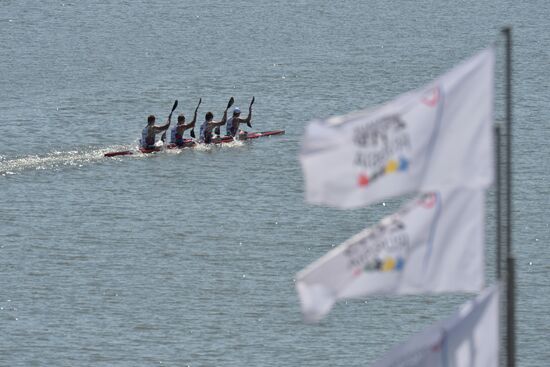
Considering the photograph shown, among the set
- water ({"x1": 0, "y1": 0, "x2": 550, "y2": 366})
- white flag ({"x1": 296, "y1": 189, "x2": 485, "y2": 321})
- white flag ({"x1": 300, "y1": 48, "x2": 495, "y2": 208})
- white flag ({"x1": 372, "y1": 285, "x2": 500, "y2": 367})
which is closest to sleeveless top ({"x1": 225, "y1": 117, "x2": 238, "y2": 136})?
water ({"x1": 0, "y1": 0, "x2": 550, "y2": 366})

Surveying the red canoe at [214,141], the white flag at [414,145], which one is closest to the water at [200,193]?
the red canoe at [214,141]

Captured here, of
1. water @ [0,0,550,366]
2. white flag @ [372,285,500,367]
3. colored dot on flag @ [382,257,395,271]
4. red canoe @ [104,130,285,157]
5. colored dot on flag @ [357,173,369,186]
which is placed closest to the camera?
colored dot on flag @ [357,173,369,186]

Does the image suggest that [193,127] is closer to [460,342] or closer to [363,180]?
[460,342]

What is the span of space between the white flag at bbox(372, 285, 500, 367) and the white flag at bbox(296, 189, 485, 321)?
28 centimetres

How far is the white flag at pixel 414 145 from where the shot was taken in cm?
1446

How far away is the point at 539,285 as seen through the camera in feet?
133

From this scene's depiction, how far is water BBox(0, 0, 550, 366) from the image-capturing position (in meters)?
36.8

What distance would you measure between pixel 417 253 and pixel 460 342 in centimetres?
100

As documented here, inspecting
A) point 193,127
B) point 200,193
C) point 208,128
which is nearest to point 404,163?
point 200,193

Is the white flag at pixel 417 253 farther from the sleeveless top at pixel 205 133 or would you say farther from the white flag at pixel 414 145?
the sleeveless top at pixel 205 133

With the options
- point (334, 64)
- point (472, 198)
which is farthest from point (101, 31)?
point (472, 198)

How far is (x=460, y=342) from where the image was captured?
50.1 ft

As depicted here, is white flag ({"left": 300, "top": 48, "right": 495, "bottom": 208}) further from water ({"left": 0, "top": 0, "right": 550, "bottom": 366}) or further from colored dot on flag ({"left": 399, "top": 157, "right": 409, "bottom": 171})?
water ({"left": 0, "top": 0, "right": 550, "bottom": 366})

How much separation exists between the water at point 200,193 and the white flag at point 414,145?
66.2 feet
